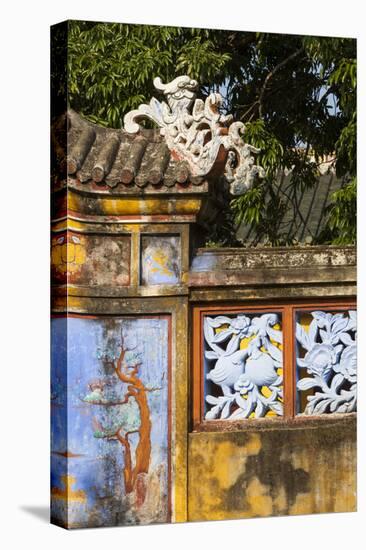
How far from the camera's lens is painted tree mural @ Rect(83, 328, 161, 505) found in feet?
35.0

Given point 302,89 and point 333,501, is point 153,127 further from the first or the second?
point 333,501

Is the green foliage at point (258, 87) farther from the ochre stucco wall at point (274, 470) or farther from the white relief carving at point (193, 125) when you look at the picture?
the ochre stucco wall at point (274, 470)

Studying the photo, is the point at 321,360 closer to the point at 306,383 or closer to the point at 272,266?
the point at 306,383

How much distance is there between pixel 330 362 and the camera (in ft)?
37.5

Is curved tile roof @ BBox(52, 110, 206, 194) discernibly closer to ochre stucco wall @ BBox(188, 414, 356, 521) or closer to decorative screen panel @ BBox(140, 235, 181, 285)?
decorative screen panel @ BBox(140, 235, 181, 285)

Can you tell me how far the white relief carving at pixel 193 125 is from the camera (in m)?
10.9

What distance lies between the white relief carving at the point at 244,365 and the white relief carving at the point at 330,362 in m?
0.20

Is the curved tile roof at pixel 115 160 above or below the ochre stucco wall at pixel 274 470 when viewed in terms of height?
above

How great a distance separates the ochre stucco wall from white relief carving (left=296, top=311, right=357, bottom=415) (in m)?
0.12

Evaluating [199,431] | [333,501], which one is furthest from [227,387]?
[333,501]

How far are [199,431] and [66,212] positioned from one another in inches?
69.2

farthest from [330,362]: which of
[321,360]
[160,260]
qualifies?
[160,260]

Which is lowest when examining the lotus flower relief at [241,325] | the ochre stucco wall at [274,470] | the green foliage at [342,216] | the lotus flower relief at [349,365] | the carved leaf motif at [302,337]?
the ochre stucco wall at [274,470]

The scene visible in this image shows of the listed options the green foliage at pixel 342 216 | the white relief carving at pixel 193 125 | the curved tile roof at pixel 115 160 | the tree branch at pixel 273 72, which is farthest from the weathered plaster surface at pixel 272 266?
the tree branch at pixel 273 72
